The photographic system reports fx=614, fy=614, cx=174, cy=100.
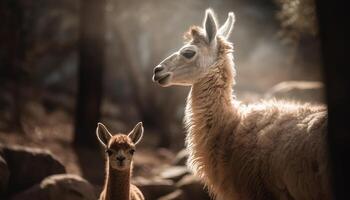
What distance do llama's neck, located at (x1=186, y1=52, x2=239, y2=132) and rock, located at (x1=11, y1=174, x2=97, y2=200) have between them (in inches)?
95.7

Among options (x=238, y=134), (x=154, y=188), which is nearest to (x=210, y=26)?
(x=238, y=134)

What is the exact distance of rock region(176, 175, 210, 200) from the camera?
38.1ft

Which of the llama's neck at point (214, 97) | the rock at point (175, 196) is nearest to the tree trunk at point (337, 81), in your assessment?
the llama's neck at point (214, 97)

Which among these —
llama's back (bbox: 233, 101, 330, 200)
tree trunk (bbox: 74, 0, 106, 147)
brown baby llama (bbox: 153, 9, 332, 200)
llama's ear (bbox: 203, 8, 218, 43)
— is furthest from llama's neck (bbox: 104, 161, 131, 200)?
tree trunk (bbox: 74, 0, 106, 147)

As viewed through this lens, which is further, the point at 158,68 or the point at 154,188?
the point at 154,188

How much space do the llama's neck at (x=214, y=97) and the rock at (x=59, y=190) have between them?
2.43 m

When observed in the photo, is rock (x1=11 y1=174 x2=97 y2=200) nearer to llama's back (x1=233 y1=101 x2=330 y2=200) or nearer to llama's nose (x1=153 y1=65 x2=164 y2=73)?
llama's nose (x1=153 y1=65 x2=164 y2=73)

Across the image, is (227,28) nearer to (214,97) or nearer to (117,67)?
(214,97)

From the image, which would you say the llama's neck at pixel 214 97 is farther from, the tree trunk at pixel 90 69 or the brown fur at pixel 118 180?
the tree trunk at pixel 90 69

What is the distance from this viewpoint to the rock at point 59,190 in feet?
30.3

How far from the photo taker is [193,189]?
38.3 ft

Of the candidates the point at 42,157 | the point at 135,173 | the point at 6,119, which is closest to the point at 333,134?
the point at 42,157

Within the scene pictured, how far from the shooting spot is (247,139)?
23.7ft

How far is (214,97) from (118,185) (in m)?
1.71
